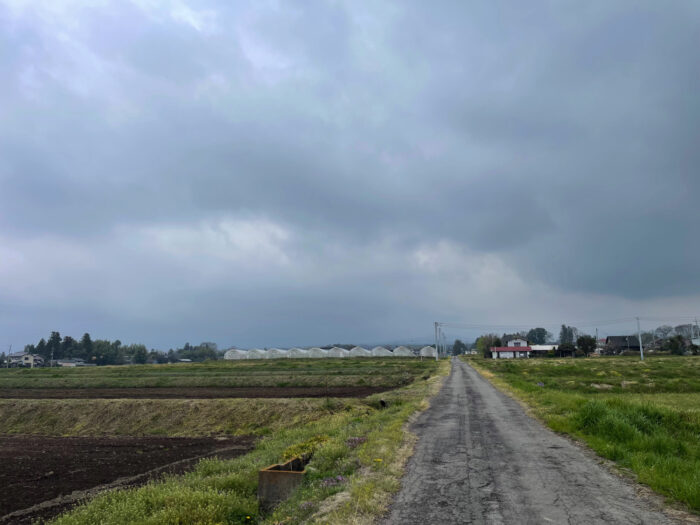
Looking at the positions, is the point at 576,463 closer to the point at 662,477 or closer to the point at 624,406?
the point at 662,477

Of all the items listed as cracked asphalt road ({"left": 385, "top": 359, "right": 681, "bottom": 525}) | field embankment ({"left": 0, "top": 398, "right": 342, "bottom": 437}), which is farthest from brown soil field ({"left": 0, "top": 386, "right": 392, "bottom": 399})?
cracked asphalt road ({"left": 385, "top": 359, "right": 681, "bottom": 525})

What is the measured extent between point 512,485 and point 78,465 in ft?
62.8

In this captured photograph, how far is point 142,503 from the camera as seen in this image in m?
9.93

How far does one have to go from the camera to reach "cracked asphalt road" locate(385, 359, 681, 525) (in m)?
7.39

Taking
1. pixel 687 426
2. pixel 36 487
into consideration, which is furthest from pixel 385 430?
pixel 36 487

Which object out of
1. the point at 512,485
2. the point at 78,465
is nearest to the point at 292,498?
the point at 512,485

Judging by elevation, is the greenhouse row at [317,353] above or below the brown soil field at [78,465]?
below

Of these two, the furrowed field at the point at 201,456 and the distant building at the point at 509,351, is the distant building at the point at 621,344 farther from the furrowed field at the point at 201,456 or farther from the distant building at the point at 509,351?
the furrowed field at the point at 201,456

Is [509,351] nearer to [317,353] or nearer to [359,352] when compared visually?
[359,352]

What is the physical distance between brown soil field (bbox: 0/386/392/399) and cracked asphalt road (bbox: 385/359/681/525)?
29.8 meters

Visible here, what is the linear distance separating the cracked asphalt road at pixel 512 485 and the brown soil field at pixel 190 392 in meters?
29.8

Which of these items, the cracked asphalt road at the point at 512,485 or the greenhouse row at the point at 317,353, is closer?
the cracked asphalt road at the point at 512,485

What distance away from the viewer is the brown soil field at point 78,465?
14.3 meters

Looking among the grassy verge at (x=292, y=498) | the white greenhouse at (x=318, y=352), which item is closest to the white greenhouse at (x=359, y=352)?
the white greenhouse at (x=318, y=352)
